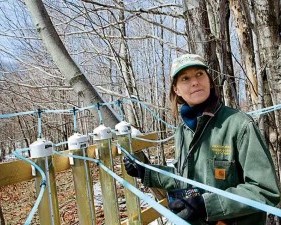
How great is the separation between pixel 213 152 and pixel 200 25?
1.89 metres

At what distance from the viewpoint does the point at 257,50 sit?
2.88 m

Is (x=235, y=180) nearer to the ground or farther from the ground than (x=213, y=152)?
nearer to the ground

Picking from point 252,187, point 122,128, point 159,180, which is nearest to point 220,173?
point 252,187

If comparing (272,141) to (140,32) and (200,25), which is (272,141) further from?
(140,32)

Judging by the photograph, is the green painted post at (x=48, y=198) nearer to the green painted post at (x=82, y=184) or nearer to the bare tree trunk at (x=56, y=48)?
the green painted post at (x=82, y=184)

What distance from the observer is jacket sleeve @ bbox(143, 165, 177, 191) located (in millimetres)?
1804

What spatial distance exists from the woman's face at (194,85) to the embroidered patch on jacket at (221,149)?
0.69 ft

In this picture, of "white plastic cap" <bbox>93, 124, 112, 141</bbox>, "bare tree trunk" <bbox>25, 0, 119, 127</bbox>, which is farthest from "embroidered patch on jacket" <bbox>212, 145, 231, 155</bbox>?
"bare tree trunk" <bbox>25, 0, 119, 127</bbox>

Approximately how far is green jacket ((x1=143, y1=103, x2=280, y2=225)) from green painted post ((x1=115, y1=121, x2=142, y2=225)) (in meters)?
0.77

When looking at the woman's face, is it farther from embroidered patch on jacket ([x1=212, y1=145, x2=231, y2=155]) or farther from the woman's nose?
embroidered patch on jacket ([x1=212, y1=145, x2=231, y2=155])

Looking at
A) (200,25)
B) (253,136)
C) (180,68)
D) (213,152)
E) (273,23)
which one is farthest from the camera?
(200,25)

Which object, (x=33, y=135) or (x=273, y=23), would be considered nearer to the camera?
(x=273, y=23)

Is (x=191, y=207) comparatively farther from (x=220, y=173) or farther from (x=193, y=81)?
(x=193, y=81)

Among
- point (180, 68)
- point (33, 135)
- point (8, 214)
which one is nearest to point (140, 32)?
point (8, 214)
